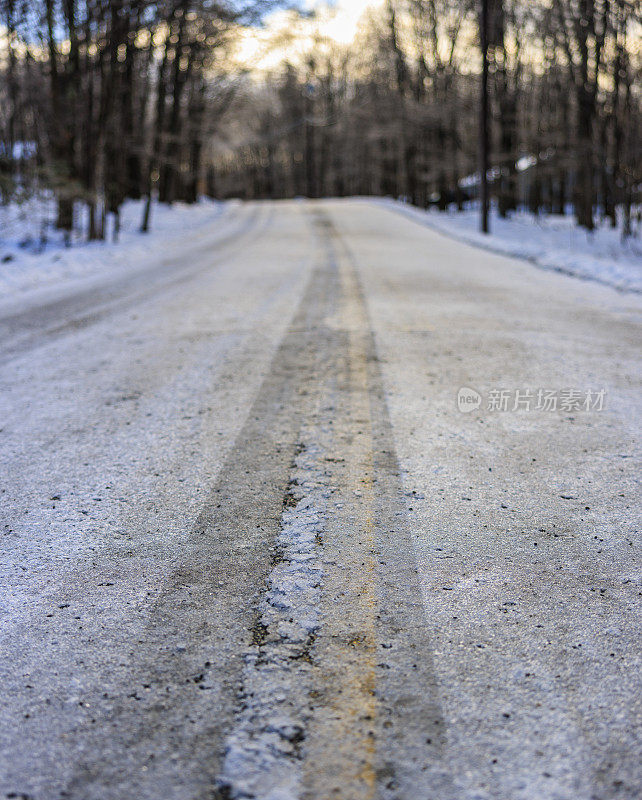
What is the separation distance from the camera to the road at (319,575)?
161 centimetres

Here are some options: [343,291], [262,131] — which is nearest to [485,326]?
[343,291]

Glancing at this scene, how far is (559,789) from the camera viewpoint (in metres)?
1.52

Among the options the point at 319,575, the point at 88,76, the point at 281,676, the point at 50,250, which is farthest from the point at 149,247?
the point at 281,676

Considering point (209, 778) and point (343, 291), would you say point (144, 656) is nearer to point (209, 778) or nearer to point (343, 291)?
point (209, 778)

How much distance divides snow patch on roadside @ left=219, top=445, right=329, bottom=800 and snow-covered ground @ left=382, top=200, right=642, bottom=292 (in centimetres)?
851

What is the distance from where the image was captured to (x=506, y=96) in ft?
97.7

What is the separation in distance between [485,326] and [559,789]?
17.8 feet

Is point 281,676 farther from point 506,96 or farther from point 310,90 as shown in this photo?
point 310,90

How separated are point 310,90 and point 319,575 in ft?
180

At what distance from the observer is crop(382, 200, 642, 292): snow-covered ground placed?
11.2 metres
